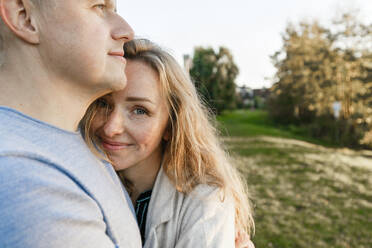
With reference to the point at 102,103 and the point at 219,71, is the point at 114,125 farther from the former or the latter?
the point at 219,71

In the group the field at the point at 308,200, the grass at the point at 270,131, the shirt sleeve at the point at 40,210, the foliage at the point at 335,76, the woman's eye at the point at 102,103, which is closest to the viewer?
the shirt sleeve at the point at 40,210

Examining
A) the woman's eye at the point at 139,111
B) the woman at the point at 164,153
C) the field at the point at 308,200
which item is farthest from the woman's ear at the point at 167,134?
the field at the point at 308,200

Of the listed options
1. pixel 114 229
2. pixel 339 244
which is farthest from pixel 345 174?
pixel 114 229

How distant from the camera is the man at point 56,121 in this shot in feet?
3.42

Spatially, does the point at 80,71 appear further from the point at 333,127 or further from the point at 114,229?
the point at 333,127

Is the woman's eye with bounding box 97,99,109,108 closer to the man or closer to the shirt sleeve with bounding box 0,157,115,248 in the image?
the man

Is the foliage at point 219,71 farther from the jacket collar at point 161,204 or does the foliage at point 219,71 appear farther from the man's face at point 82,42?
the man's face at point 82,42

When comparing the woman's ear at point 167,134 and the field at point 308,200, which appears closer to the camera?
the woman's ear at point 167,134

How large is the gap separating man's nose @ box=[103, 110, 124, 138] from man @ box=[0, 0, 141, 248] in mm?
462

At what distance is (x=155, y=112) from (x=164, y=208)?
0.64 m

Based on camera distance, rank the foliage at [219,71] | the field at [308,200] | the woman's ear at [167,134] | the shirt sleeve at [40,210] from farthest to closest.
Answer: the foliage at [219,71] < the field at [308,200] < the woman's ear at [167,134] < the shirt sleeve at [40,210]

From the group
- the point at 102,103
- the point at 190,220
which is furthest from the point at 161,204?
the point at 102,103

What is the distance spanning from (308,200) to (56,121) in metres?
7.94

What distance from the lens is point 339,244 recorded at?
590 centimetres
